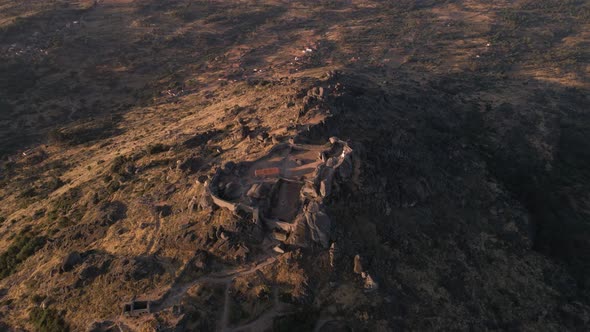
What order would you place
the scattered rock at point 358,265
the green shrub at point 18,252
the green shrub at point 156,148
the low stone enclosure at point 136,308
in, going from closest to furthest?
the low stone enclosure at point 136,308
the scattered rock at point 358,265
the green shrub at point 18,252
the green shrub at point 156,148

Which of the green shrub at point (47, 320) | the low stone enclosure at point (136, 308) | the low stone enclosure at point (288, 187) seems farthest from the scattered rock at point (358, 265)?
the green shrub at point (47, 320)

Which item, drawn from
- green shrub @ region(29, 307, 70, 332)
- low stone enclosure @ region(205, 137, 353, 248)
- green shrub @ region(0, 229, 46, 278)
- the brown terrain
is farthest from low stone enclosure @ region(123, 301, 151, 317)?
green shrub @ region(0, 229, 46, 278)

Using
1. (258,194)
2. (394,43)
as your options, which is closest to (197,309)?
(258,194)

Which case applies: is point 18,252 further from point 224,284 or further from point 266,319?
point 266,319

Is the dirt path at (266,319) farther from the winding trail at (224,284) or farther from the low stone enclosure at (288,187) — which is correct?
the low stone enclosure at (288,187)

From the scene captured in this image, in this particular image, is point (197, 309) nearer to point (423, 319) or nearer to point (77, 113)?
point (423, 319)

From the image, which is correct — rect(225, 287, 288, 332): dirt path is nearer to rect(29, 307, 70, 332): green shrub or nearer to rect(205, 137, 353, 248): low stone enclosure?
rect(205, 137, 353, 248): low stone enclosure

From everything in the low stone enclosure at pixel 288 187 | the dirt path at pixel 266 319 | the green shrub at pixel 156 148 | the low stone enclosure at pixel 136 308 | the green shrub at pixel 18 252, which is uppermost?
the low stone enclosure at pixel 288 187

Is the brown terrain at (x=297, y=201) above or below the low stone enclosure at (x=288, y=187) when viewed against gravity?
below
